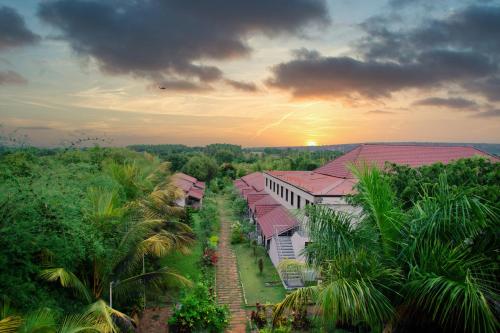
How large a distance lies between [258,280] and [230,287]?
162 centimetres

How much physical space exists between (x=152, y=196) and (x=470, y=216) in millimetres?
13861

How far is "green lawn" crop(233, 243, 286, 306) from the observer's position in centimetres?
1591

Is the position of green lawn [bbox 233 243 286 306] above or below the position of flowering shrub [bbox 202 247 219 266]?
below

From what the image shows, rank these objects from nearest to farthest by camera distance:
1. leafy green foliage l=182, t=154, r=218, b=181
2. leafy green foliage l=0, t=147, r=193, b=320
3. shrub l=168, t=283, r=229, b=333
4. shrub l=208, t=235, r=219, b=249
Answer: leafy green foliage l=0, t=147, r=193, b=320
shrub l=168, t=283, r=229, b=333
shrub l=208, t=235, r=219, b=249
leafy green foliage l=182, t=154, r=218, b=181

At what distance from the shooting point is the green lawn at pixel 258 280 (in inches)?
626

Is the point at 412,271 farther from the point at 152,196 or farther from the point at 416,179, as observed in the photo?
the point at 152,196

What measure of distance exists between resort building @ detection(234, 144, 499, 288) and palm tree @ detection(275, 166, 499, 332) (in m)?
9.24

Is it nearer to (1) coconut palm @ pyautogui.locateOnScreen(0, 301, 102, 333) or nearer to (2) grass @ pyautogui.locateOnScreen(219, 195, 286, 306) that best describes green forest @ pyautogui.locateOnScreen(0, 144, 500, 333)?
(1) coconut palm @ pyautogui.locateOnScreen(0, 301, 102, 333)

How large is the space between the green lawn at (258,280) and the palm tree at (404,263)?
8701 mm

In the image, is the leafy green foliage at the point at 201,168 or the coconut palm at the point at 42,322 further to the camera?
the leafy green foliage at the point at 201,168

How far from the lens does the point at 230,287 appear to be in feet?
56.6

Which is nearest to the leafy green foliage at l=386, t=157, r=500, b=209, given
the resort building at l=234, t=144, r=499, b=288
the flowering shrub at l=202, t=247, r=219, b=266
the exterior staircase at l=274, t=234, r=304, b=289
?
the resort building at l=234, t=144, r=499, b=288

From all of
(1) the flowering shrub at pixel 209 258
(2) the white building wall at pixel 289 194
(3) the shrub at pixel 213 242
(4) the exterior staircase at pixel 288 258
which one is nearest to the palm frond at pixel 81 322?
(4) the exterior staircase at pixel 288 258

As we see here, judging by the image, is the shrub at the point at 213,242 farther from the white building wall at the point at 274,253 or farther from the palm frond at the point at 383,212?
the palm frond at the point at 383,212
